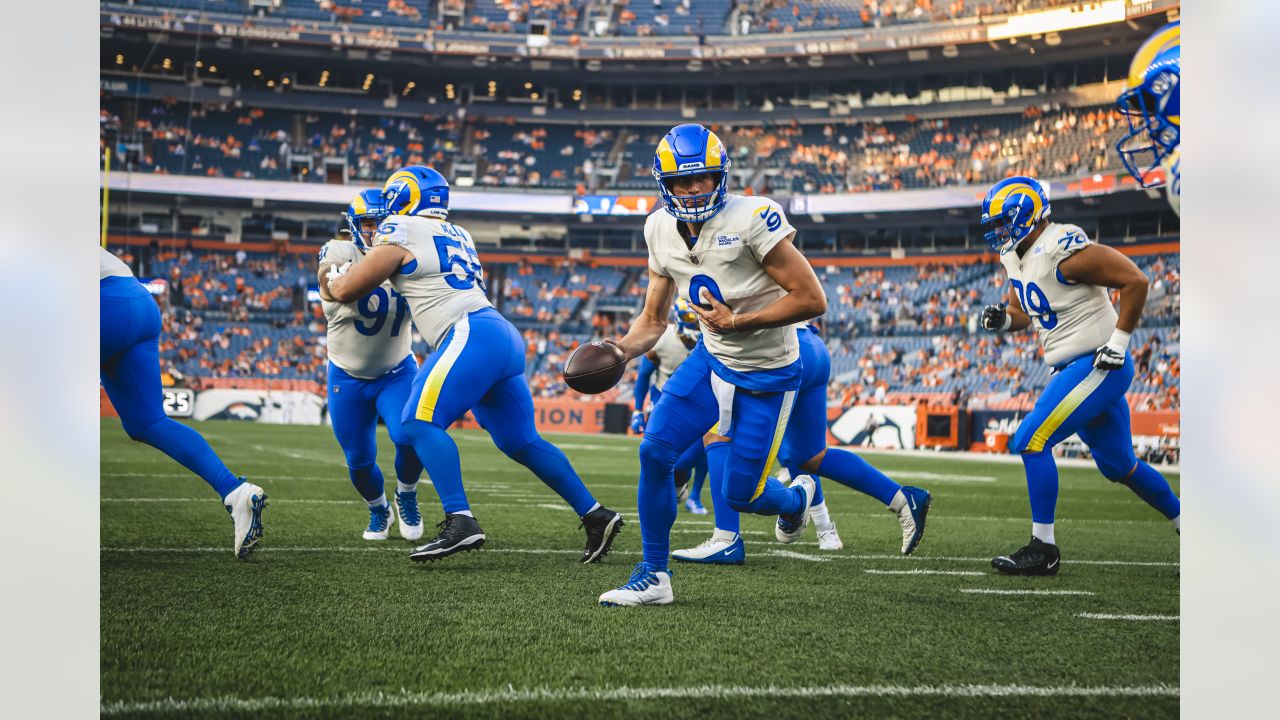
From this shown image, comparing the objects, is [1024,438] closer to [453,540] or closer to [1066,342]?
[1066,342]

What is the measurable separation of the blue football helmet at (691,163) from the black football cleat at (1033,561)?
2.39 meters

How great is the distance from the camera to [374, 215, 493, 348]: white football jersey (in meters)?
4.91

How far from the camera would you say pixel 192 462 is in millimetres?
4641

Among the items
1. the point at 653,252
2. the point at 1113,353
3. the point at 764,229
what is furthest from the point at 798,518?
the point at 764,229

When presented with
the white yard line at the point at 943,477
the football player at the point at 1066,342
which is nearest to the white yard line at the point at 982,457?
the white yard line at the point at 943,477

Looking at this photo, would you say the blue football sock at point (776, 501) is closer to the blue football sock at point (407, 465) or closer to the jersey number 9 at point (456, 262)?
the jersey number 9 at point (456, 262)

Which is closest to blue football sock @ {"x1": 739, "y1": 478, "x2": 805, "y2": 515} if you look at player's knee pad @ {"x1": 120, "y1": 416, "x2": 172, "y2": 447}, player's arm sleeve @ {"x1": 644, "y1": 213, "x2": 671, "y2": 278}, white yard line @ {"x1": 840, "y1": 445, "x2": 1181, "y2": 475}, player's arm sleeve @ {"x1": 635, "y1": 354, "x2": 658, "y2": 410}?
player's arm sleeve @ {"x1": 644, "y1": 213, "x2": 671, "y2": 278}

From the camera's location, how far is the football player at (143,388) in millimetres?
4395

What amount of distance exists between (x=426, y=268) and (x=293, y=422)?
71.8ft

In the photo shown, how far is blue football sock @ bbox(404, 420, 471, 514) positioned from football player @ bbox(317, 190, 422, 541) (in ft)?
3.20

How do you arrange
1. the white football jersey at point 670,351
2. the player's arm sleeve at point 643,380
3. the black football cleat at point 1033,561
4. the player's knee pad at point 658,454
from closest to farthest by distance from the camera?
the player's knee pad at point 658,454, the black football cleat at point 1033,561, the white football jersey at point 670,351, the player's arm sleeve at point 643,380
